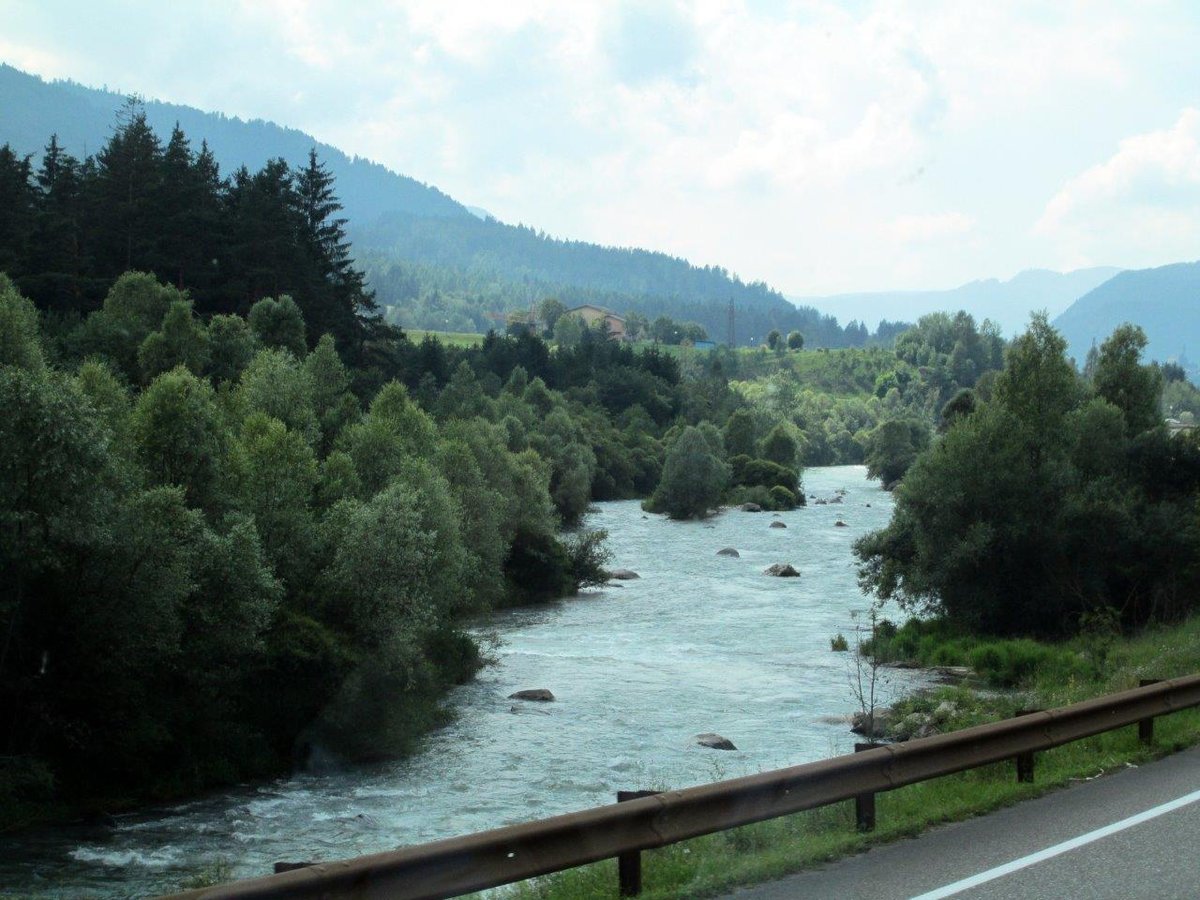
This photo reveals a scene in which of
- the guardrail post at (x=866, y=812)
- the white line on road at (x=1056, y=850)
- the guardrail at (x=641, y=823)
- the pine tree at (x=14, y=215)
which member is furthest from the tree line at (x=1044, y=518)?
the pine tree at (x=14, y=215)

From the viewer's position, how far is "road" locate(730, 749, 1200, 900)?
884 centimetres

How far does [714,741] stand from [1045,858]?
67.3 feet

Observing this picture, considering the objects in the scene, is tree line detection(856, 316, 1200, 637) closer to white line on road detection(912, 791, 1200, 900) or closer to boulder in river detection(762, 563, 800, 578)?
boulder in river detection(762, 563, 800, 578)

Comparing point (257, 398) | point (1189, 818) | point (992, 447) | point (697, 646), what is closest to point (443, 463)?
point (257, 398)

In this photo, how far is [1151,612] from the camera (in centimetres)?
4219

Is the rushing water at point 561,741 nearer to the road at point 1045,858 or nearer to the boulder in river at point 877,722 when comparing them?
the boulder in river at point 877,722

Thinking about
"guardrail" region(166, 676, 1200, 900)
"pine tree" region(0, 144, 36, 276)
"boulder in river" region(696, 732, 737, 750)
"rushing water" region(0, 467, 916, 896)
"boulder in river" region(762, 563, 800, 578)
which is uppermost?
"pine tree" region(0, 144, 36, 276)

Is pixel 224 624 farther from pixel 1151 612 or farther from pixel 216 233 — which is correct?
pixel 216 233

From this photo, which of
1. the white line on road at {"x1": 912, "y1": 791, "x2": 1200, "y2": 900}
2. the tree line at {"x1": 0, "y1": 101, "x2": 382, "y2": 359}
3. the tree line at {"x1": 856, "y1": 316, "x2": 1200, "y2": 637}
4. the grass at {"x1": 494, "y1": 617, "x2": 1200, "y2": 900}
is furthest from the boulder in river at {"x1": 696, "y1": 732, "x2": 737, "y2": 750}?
the tree line at {"x1": 0, "y1": 101, "x2": 382, "y2": 359}

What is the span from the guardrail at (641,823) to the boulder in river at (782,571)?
53.1 meters

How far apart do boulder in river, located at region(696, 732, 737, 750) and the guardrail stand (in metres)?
17.0

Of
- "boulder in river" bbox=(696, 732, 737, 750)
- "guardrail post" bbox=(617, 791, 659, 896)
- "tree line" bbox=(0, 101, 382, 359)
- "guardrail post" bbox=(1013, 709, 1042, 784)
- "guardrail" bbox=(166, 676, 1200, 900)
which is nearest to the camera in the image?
"guardrail" bbox=(166, 676, 1200, 900)

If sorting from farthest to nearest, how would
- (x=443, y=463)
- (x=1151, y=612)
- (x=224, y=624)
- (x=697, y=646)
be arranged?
(x=443, y=463)
(x=697, y=646)
(x=1151, y=612)
(x=224, y=624)

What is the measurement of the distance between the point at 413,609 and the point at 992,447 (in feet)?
78.3
